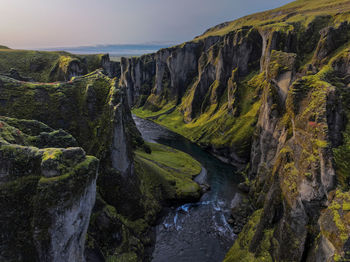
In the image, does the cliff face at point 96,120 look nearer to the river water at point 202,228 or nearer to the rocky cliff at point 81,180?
the rocky cliff at point 81,180

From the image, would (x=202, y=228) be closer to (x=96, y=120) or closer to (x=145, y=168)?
(x=145, y=168)

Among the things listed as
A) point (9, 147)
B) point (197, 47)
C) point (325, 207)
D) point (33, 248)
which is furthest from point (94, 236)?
point (197, 47)

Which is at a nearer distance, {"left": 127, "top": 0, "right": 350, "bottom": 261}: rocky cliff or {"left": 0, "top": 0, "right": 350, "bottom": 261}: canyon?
{"left": 0, "top": 0, "right": 350, "bottom": 261}: canyon

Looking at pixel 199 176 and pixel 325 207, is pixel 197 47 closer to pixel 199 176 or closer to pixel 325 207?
pixel 199 176

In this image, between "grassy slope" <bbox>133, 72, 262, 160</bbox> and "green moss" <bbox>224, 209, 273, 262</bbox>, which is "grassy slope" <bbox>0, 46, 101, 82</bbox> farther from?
"green moss" <bbox>224, 209, 273, 262</bbox>

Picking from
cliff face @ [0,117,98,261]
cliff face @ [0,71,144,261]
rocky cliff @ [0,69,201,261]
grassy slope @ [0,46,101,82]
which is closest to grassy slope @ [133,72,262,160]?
rocky cliff @ [0,69,201,261]

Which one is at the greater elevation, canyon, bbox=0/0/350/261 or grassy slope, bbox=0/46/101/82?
grassy slope, bbox=0/46/101/82
